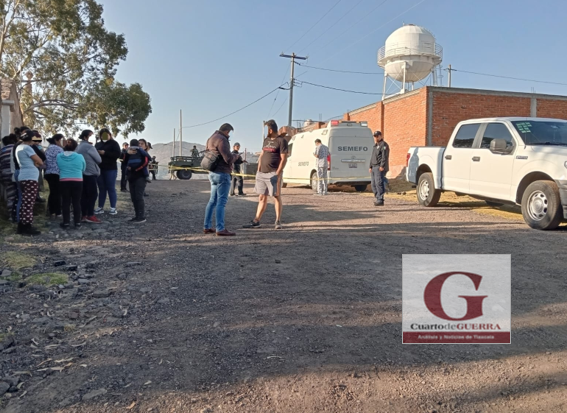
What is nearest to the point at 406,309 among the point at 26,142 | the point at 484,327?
the point at 484,327

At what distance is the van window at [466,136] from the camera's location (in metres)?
9.61

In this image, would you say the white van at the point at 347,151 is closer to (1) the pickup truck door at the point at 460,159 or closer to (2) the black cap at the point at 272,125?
(1) the pickup truck door at the point at 460,159

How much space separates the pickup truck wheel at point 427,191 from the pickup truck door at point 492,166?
143 centimetres

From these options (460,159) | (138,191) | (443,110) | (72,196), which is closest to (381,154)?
(460,159)

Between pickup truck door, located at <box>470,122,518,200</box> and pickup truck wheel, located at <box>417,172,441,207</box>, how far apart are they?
1.43m

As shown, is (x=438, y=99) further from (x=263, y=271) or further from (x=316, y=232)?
(x=263, y=271)

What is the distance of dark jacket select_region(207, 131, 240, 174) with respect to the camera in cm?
698

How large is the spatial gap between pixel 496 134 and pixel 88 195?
8.07 m

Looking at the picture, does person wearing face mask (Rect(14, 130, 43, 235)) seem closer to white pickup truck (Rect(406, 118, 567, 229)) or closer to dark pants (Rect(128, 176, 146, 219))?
dark pants (Rect(128, 176, 146, 219))

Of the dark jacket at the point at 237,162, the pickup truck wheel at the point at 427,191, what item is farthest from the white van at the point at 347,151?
the pickup truck wheel at the point at 427,191

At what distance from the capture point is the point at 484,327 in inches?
138

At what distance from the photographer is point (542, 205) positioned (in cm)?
764

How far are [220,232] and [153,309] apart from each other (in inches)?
128

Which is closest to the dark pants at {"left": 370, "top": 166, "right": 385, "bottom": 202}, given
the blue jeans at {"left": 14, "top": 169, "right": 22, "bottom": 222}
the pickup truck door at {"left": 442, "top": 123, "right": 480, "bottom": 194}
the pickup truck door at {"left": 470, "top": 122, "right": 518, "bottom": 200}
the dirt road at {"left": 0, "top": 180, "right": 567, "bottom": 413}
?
the pickup truck door at {"left": 442, "top": 123, "right": 480, "bottom": 194}
